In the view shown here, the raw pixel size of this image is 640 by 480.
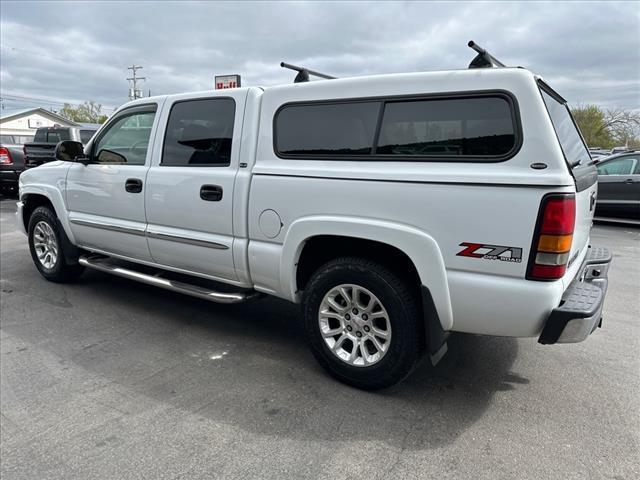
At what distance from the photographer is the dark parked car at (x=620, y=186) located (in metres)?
9.48

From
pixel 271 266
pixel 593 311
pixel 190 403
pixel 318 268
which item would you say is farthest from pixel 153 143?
pixel 593 311

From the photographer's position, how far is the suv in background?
12.4 meters

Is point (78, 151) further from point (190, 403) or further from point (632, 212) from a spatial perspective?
point (632, 212)

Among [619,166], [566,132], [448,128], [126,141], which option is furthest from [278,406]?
[619,166]

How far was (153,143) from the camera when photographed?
409cm

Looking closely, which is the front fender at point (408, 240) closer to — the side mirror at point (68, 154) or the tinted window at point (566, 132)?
the tinted window at point (566, 132)

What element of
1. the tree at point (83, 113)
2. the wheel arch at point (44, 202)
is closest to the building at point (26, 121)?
the tree at point (83, 113)

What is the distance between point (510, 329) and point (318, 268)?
132cm

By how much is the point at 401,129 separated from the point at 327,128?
1.77ft

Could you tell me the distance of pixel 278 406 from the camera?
2.91m

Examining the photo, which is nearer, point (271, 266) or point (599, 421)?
point (599, 421)

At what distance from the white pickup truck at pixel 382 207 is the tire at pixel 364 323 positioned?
1cm

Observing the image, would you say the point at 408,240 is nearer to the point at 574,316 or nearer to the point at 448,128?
the point at 448,128

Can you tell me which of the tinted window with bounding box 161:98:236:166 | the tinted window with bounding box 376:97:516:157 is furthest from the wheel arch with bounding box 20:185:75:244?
the tinted window with bounding box 376:97:516:157
